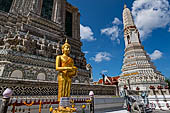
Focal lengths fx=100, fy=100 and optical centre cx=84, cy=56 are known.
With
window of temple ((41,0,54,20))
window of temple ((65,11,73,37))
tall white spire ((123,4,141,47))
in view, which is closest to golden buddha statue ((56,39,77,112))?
window of temple ((41,0,54,20))

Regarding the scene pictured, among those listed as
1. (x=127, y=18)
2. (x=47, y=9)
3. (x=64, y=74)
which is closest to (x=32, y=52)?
(x=64, y=74)

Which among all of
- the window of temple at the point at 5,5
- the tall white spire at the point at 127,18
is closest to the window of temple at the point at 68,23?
the window of temple at the point at 5,5

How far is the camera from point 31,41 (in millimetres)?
14953

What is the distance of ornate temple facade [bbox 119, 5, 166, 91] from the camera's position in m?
23.2

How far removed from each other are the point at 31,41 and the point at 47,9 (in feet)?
42.5

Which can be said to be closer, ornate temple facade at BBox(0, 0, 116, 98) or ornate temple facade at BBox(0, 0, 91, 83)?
ornate temple facade at BBox(0, 0, 116, 98)

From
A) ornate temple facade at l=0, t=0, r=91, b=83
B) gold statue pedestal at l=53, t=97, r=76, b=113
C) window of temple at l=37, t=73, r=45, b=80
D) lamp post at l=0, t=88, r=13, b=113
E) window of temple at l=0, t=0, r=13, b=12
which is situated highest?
window of temple at l=0, t=0, r=13, b=12

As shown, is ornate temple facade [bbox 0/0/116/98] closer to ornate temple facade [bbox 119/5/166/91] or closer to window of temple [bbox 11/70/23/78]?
window of temple [bbox 11/70/23/78]

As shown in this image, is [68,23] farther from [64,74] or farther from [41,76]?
[64,74]

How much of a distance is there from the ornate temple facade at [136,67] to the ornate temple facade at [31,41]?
12704 millimetres

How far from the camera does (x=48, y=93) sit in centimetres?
794

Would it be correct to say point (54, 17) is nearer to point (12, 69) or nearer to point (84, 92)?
point (12, 69)

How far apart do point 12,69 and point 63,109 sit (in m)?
10.5

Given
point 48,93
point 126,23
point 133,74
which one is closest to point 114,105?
point 48,93
